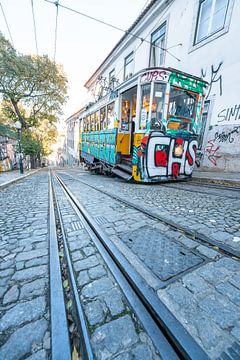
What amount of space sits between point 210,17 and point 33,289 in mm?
10145

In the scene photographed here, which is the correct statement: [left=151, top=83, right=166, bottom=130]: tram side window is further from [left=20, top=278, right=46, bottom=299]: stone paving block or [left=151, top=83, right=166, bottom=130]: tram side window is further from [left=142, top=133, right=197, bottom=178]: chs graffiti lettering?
[left=20, top=278, right=46, bottom=299]: stone paving block

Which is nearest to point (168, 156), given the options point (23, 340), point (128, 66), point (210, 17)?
point (23, 340)

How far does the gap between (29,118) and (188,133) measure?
70.8ft

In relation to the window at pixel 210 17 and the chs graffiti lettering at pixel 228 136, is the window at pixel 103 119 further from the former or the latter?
the window at pixel 210 17

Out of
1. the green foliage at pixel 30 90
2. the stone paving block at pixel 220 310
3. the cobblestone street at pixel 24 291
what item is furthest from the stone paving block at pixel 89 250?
the green foliage at pixel 30 90

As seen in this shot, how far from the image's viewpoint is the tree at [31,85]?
591 inches

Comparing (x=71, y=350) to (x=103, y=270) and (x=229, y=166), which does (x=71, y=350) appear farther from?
(x=229, y=166)

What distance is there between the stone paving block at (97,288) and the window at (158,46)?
424 inches

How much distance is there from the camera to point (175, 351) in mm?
801

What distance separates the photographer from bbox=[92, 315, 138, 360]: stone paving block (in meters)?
0.80

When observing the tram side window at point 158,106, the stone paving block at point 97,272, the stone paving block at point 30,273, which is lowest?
the stone paving block at point 30,273

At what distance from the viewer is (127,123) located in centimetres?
693

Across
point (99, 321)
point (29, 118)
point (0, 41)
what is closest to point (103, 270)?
point (99, 321)

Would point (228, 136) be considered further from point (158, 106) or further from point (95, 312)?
point (95, 312)
